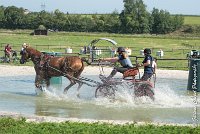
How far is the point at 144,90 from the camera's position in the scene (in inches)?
676

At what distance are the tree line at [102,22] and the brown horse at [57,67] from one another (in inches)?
3984

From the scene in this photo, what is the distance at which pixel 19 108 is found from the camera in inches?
626

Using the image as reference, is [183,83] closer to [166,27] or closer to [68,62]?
[68,62]

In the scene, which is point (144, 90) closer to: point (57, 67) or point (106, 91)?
point (106, 91)

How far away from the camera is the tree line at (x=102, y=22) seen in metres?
123

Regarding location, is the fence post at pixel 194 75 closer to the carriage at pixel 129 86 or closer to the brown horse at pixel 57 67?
the carriage at pixel 129 86

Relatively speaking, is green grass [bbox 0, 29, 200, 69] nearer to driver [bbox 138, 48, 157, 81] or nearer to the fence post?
the fence post

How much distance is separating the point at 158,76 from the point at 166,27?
9687cm

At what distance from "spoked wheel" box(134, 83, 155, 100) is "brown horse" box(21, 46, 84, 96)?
2846 millimetres

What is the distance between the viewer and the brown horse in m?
19.4

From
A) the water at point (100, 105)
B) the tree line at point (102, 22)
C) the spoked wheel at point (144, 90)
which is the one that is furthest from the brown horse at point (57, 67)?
the tree line at point (102, 22)

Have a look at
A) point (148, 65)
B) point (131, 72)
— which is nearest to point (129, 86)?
point (131, 72)

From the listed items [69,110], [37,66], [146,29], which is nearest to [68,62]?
[37,66]

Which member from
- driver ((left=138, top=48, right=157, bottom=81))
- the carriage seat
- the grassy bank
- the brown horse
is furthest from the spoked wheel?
the grassy bank
